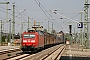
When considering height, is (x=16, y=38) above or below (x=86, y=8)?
below

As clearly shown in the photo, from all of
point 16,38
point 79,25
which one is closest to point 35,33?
point 79,25

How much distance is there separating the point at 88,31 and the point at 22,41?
500 inches

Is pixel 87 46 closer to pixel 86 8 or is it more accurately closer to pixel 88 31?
pixel 88 31

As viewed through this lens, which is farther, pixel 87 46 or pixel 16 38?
pixel 16 38

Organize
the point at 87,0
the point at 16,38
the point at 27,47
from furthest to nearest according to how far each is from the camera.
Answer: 1. the point at 16,38
2. the point at 87,0
3. the point at 27,47

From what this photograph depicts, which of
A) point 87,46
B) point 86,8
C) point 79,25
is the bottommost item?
point 87,46

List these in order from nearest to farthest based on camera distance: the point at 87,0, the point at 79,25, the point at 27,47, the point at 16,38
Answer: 1. the point at 27,47
2. the point at 79,25
3. the point at 87,0
4. the point at 16,38

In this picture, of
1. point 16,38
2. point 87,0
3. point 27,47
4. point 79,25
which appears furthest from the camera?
point 16,38

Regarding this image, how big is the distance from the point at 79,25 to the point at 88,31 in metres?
5.58

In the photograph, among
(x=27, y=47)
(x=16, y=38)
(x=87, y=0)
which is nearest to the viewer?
(x=27, y=47)

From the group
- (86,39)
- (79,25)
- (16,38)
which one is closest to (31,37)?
(79,25)

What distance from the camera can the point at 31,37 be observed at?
112ft

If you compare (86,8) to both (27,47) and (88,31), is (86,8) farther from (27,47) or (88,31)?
(27,47)

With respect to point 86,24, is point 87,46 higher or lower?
lower
